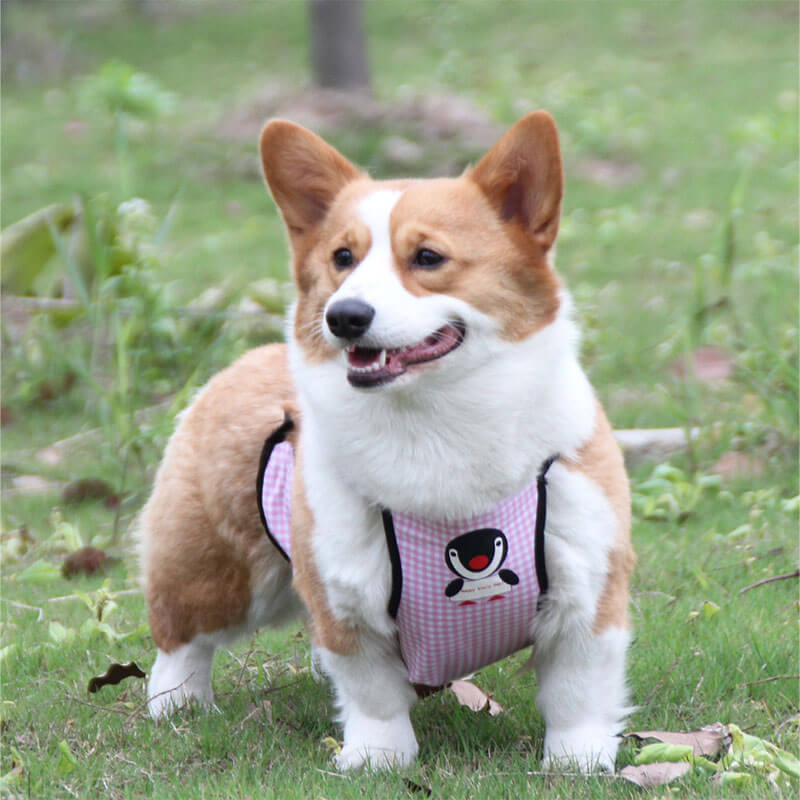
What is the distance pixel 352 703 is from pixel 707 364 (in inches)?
142

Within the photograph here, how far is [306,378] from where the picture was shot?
2998 mm

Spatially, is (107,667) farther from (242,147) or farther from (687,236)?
(242,147)

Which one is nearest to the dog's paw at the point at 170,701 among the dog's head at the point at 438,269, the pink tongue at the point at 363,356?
the dog's head at the point at 438,269

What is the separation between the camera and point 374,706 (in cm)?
307

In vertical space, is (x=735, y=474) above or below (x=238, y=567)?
below

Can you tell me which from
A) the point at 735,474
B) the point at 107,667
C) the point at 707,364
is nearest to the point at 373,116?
the point at 707,364

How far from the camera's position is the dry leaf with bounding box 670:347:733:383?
5871 mm

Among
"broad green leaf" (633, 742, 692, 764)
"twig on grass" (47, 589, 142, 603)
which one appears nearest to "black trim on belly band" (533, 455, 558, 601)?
"broad green leaf" (633, 742, 692, 764)

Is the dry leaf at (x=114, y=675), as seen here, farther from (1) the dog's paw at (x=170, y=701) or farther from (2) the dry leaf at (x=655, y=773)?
(2) the dry leaf at (x=655, y=773)

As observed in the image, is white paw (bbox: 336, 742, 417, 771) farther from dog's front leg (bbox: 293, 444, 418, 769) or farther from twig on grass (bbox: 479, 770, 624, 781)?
twig on grass (bbox: 479, 770, 624, 781)

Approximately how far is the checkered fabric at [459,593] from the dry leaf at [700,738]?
1.41ft

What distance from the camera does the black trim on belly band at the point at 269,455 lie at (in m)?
3.36

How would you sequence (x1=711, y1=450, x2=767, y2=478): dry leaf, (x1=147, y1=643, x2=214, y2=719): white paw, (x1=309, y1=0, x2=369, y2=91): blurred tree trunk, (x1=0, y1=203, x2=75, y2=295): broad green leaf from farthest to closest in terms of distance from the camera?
1. (x1=309, y1=0, x2=369, y2=91): blurred tree trunk
2. (x1=0, y1=203, x2=75, y2=295): broad green leaf
3. (x1=711, y1=450, x2=767, y2=478): dry leaf
4. (x1=147, y1=643, x2=214, y2=719): white paw

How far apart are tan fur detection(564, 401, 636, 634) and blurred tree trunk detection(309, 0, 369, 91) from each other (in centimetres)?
920
